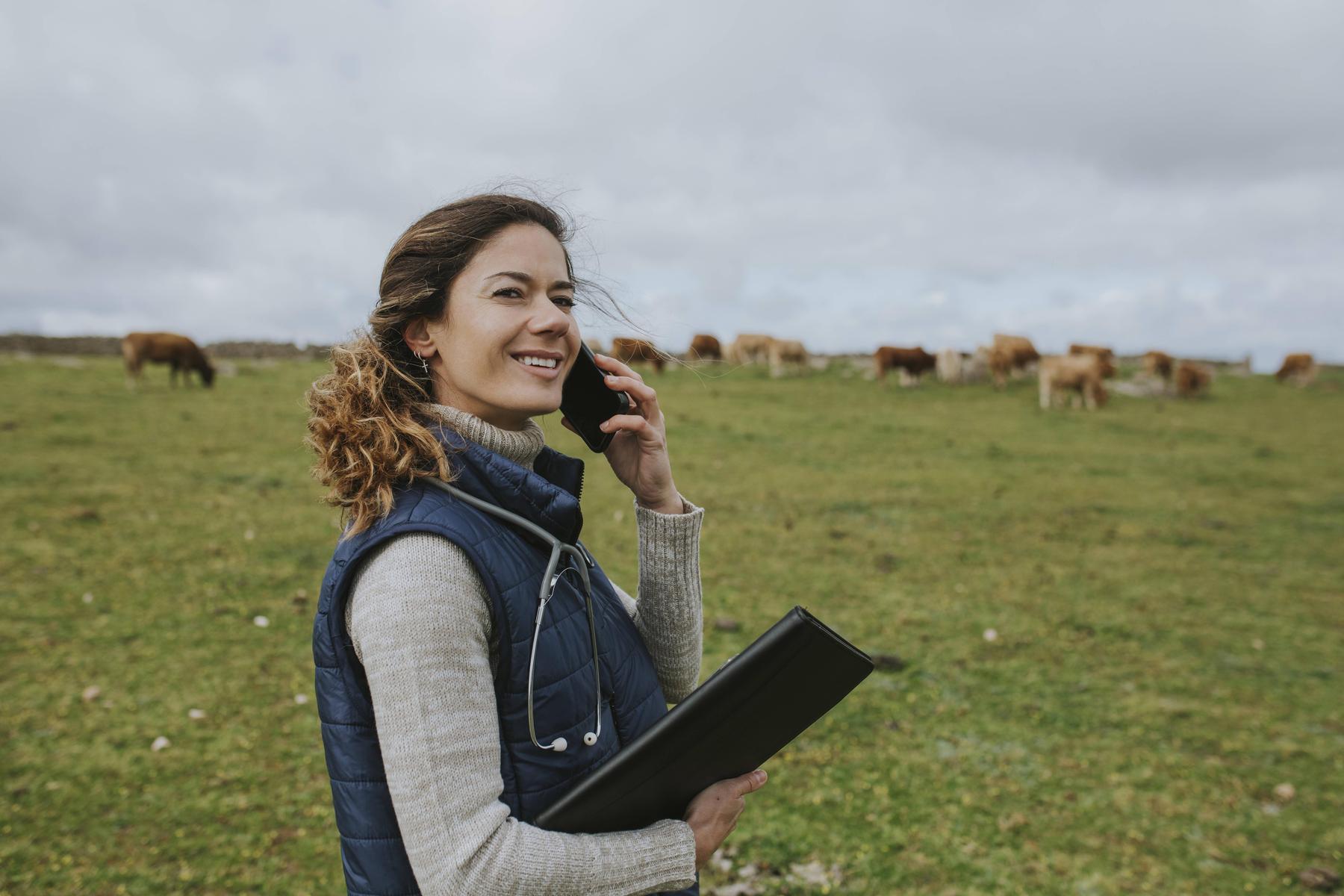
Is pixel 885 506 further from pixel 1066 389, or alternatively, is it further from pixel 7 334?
pixel 7 334

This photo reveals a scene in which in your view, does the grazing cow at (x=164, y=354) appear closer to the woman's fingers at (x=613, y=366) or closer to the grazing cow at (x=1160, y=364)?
the woman's fingers at (x=613, y=366)

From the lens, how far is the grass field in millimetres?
4449

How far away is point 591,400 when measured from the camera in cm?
222

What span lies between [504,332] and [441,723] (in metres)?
0.76

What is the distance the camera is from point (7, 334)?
29.1 metres

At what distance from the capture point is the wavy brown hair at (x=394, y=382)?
1.65 metres

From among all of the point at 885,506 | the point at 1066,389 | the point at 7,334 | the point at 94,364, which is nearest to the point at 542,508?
the point at 885,506

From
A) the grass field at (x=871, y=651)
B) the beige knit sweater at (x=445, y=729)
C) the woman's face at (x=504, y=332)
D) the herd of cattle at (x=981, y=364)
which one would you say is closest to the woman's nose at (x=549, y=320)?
the woman's face at (x=504, y=332)

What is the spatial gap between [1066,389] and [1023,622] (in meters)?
17.3

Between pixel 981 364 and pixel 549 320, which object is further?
pixel 981 364

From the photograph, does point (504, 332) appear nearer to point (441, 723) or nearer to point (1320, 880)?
point (441, 723)

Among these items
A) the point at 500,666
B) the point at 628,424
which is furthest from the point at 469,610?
the point at 628,424

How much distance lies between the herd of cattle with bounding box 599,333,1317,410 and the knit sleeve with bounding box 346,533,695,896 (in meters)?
21.4

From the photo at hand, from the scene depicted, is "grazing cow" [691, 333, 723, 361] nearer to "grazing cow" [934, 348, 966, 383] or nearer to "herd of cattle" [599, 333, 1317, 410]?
"herd of cattle" [599, 333, 1317, 410]
